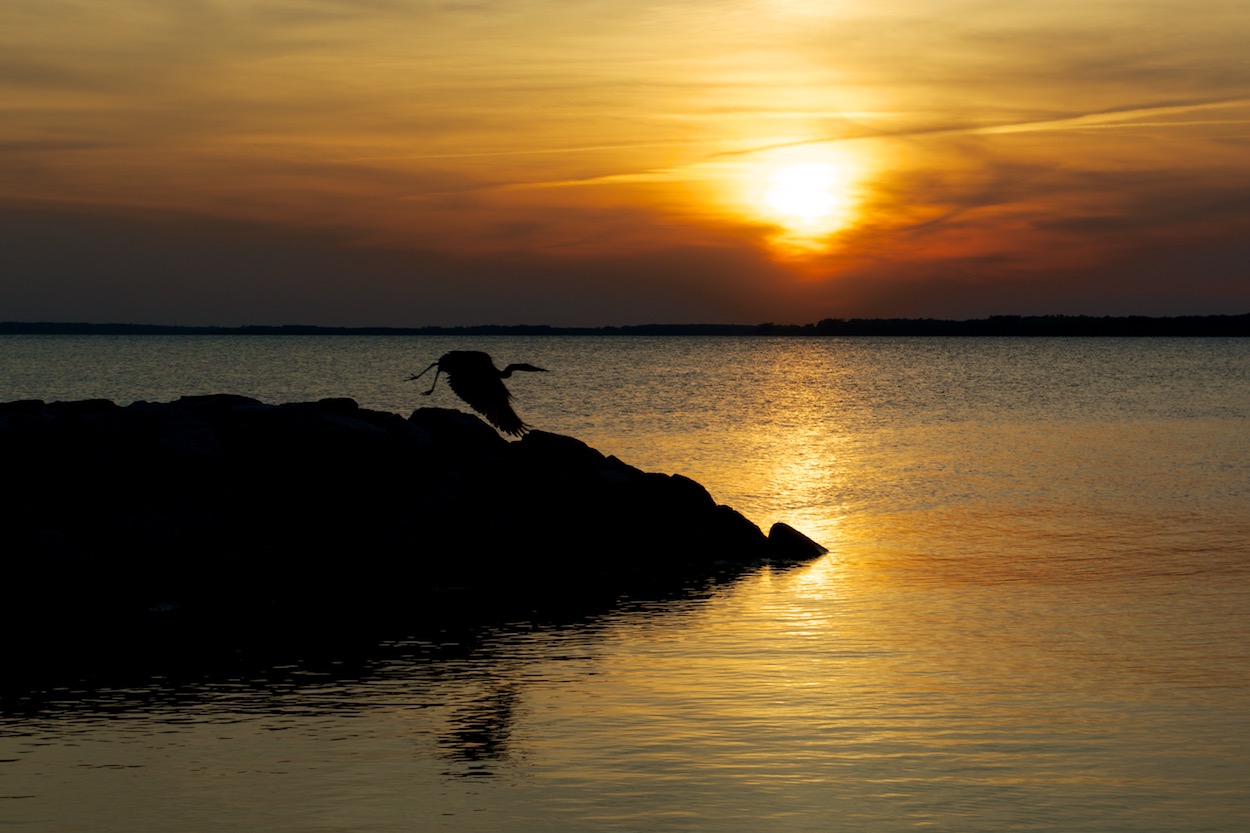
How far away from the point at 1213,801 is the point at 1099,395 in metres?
79.6

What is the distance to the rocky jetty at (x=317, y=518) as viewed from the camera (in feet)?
67.0

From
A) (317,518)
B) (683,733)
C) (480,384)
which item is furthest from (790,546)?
(683,733)

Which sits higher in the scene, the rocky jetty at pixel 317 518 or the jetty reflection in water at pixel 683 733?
the rocky jetty at pixel 317 518

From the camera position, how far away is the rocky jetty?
2042 centimetres

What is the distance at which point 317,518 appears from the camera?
2350cm

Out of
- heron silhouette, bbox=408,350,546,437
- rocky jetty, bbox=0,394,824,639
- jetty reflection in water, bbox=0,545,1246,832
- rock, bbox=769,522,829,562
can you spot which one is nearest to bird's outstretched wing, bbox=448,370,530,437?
heron silhouette, bbox=408,350,546,437

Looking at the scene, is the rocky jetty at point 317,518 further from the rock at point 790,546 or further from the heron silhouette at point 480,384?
the heron silhouette at point 480,384

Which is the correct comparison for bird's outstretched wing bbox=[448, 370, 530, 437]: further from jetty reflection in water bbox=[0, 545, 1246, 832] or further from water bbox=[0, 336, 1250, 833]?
jetty reflection in water bbox=[0, 545, 1246, 832]

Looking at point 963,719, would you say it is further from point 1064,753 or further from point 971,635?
point 971,635

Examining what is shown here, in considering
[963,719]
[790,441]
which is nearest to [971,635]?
[963,719]

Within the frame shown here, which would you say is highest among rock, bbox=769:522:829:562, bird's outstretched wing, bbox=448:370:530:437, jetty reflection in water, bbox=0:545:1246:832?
bird's outstretched wing, bbox=448:370:530:437

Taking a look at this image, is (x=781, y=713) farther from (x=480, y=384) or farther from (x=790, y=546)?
(x=480, y=384)

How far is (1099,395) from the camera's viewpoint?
3401 inches

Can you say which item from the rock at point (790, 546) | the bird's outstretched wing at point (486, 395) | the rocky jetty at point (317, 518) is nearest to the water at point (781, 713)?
the rock at point (790, 546)
